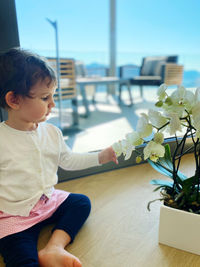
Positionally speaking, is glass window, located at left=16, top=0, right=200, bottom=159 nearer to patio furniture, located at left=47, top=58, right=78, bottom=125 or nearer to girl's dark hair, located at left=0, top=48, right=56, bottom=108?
patio furniture, located at left=47, top=58, right=78, bottom=125

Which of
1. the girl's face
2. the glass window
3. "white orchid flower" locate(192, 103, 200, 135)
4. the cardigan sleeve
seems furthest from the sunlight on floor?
"white orchid flower" locate(192, 103, 200, 135)

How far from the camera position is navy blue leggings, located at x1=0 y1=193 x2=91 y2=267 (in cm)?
66

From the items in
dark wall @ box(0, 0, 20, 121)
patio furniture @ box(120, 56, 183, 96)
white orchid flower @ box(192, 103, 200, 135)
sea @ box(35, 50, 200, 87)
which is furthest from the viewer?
patio furniture @ box(120, 56, 183, 96)

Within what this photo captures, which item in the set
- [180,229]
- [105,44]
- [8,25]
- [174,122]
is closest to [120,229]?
[180,229]

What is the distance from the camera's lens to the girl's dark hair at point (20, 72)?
0.70m

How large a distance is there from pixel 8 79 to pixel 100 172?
2.67 ft

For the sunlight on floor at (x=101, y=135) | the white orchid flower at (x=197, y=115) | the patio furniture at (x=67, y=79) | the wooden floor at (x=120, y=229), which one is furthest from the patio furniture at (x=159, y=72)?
the white orchid flower at (x=197, y=115)

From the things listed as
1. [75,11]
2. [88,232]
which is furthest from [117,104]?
[88,232]

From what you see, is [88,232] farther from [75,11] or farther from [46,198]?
[75,11]

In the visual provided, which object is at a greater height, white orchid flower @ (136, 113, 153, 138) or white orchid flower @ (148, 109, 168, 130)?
white orchid flower @ (148, 109, 168, 130)

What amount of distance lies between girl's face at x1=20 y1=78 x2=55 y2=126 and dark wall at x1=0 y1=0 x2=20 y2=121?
40cm

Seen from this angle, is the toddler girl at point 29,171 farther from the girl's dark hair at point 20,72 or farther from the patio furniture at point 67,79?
the patio furniture at point 67,79

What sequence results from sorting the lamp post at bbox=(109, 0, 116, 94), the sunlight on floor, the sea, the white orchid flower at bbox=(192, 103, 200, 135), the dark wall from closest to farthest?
1. the white orchid flower at bbox=(192, 103, 200, 135)
2. the dark wall
3. the sunlight on floor
4. the sea
5. the lamp post at bbox=(109, 0, 116, 94)

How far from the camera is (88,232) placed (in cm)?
87
